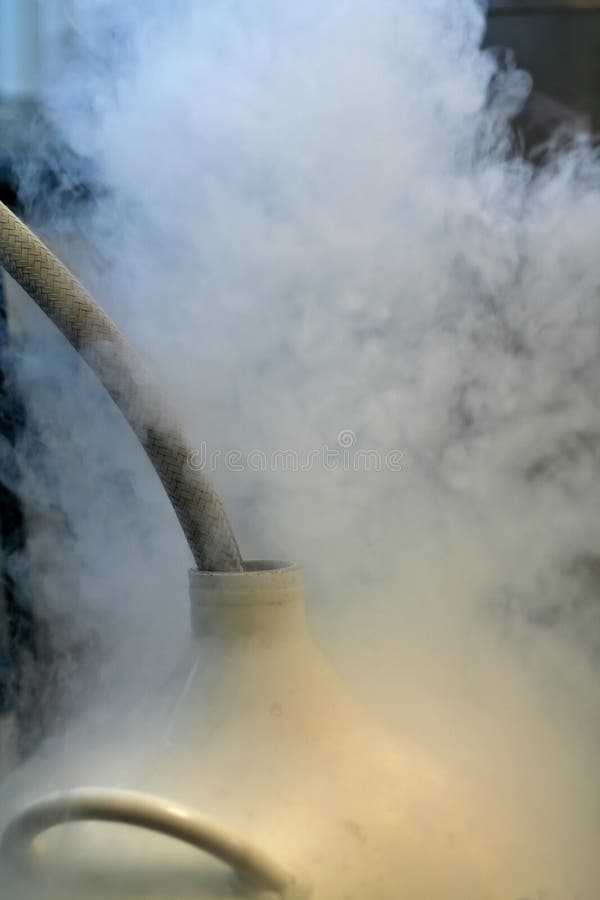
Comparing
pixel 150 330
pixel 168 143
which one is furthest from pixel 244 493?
pixel 168 143

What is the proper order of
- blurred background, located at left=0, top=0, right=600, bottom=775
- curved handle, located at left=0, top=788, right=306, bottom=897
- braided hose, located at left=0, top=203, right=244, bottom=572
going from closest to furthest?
1. curved handle, located at left=0, top=788, right=306, bottom=897
2. braided hose, located at left=0, top=203, right=244, bottom=572
3. blurred background, located at left=0, top=0, right=600, bottom=775

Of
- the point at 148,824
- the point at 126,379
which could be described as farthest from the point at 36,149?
the point at 148,824

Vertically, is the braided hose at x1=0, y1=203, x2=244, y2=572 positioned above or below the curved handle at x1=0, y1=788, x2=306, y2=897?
above

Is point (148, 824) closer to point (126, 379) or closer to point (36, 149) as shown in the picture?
point (126, 379)

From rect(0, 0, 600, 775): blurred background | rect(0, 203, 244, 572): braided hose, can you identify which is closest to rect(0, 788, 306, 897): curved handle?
rect(0, 203, 244, 572): braided hose

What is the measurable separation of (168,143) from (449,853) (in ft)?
1.51

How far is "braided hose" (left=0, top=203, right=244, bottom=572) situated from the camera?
1.57ft

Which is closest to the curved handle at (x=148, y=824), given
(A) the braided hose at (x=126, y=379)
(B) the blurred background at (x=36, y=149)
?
(A) the braided hose at (x=126, y=379)

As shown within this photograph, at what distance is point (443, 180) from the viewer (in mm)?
627

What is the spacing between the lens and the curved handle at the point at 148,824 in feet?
1.22

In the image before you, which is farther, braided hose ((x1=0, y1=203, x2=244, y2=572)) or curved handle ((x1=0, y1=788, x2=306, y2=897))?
braided hose ((x1=0, y1=203, x2=244, y2=572))

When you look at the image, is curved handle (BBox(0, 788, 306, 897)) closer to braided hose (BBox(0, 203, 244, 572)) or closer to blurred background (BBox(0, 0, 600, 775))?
braided hose (BBox(0, 203, 244, 572))

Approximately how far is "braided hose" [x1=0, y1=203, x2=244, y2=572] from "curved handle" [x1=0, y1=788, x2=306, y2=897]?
149 mm

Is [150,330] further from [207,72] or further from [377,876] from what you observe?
[377,876]
